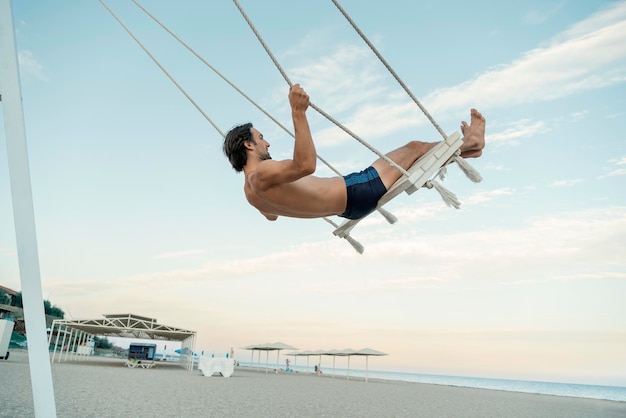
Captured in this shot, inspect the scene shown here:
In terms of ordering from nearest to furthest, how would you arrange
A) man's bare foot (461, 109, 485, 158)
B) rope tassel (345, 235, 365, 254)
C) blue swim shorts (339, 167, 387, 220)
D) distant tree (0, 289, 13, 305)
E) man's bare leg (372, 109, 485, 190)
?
blue swim shorts (339, 167, 387, 220), man's bare leg (372, 109, 485, 190), man's bare foot (461, 109, 485, 158), rope tassel (345, 235, 365, 254), distant tree (0, 289, 13, 305)

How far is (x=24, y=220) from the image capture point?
257cm

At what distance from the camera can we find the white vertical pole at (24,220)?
247cm

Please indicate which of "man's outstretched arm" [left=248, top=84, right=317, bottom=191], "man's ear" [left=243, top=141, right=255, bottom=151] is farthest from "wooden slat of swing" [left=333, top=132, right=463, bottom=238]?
"man's ear" [left=243, top=141, right=255, bottom=151]

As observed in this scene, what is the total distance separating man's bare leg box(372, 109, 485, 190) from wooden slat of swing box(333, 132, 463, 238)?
0.19 feet

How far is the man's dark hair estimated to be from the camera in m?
3.24

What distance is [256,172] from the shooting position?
2.85 meters

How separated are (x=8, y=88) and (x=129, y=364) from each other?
79.8 feet

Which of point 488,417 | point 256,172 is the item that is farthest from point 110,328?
point 256,172

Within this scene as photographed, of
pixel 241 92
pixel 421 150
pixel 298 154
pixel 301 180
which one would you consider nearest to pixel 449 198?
pixel 421 150

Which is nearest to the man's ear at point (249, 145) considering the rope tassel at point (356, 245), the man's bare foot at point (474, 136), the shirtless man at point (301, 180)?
the shirtless man at point (301, 180)

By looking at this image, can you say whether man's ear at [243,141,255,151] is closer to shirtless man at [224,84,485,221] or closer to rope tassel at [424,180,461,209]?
shirtless man at [224,84,485,221]

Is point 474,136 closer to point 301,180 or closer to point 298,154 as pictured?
point 301,180

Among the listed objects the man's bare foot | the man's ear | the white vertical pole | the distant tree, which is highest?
the distant tree

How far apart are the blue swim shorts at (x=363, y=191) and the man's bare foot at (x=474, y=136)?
0.83 metres
